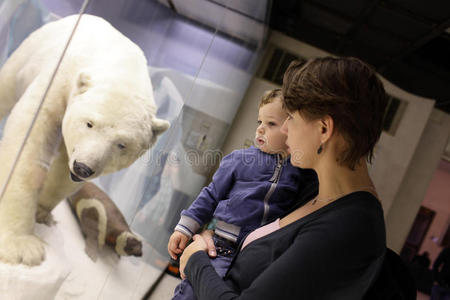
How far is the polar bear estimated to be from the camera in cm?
64

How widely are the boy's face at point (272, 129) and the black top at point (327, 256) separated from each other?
0.86ft

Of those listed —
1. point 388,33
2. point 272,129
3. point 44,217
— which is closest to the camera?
point 44,217

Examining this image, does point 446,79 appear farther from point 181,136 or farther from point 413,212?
point 181,136

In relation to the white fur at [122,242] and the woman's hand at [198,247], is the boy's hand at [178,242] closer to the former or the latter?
the woman's hand at [198,247]

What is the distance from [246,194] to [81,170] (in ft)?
1.18

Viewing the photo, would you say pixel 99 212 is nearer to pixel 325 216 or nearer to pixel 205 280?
pixel 205 280

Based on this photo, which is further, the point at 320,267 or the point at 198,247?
the point at 198,247

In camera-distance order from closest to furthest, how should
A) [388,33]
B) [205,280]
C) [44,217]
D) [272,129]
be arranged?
1. [205,280]
2. [44,217]
3. [272,129]
4. [388,33]

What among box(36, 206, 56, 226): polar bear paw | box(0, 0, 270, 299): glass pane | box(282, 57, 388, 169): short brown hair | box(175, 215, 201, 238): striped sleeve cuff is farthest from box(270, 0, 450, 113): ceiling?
box(36, 206, 56, 226): polar bear paw

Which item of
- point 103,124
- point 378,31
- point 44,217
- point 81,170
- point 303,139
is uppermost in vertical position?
point 378,31

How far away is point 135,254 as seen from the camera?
1.36m

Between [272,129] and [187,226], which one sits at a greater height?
[272,129]

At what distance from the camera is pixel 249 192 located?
83 centimetres

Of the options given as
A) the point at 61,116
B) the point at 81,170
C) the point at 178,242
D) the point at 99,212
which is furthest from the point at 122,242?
the point at 61,116
